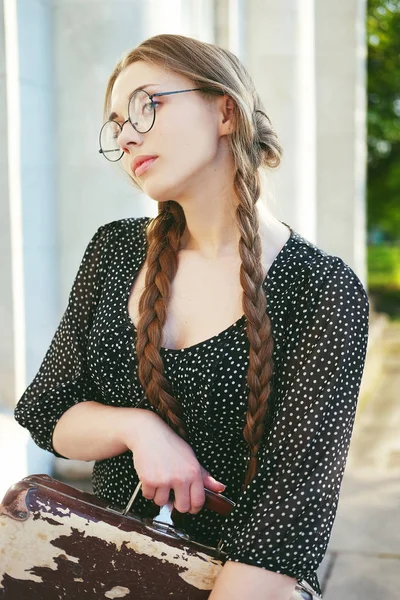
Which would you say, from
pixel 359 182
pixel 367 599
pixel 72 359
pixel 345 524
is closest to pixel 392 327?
pixel 359 182

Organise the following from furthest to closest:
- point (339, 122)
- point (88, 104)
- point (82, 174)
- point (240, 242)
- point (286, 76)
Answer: point (339, 122) → point (286, 76) → point (82, 174) → point (88, 104) → point (240, 242)

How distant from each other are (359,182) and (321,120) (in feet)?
2.66

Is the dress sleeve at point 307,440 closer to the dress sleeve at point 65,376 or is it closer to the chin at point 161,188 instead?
the chin at point 161,188

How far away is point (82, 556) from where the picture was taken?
154cm

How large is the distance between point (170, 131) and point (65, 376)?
2.05ft

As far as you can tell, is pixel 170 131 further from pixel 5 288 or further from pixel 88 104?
pixel 88 104

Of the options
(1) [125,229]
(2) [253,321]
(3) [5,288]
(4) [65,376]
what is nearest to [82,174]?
(3) [5,288]

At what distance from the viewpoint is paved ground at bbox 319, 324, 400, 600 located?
11.9ft

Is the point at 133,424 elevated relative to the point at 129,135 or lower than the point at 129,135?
lower

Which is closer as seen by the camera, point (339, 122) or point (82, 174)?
point (82, 174)

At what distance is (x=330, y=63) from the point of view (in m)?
8.33

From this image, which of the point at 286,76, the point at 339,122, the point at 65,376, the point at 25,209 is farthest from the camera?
the point at 339,122

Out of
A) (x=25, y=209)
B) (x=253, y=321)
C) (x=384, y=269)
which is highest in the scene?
(x=25, y=209)

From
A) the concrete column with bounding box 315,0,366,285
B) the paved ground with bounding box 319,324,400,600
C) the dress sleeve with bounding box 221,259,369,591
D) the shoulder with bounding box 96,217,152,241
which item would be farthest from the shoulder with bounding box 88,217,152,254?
the concrete column with bounding box 315,0,366,285
